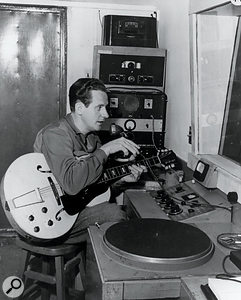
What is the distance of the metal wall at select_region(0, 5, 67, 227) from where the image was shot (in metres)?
4.23

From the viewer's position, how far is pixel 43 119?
4.41m

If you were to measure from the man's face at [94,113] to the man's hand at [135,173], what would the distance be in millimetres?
364

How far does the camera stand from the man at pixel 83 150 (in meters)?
2.67

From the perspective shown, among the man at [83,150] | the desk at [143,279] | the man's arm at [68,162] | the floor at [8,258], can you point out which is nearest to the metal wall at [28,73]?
the floor at [8,258]

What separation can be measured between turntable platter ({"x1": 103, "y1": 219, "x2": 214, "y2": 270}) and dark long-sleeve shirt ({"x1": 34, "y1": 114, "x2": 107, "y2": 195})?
691 mm

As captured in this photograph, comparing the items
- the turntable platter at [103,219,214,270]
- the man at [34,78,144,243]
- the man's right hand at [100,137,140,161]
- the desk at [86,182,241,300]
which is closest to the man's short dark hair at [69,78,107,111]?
the man at [34,78,144,243]

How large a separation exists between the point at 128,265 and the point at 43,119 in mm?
2912

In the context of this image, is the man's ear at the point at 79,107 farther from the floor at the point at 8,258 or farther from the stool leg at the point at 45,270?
the floor at the point at 8,258

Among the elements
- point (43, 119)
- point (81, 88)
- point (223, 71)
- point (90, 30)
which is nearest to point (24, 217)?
point (81, 88)

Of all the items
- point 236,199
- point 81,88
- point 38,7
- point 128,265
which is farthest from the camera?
point 38,7

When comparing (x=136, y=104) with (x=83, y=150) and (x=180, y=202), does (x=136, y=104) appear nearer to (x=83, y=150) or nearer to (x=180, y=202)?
(x=83, y=150)

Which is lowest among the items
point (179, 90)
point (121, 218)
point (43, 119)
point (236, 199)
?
point (121, 218)

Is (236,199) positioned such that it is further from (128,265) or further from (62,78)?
(62,78)

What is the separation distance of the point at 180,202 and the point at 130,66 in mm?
1377
